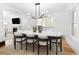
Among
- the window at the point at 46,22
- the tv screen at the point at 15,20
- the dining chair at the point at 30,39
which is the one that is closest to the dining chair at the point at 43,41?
the dining chair at the point at 30,39

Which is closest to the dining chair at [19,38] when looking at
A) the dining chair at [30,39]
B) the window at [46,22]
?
the dining chair at [30,39]

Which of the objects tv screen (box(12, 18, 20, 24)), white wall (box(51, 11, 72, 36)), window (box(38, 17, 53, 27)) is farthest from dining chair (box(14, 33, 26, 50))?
white wall (box(51, 11, 72, 36))

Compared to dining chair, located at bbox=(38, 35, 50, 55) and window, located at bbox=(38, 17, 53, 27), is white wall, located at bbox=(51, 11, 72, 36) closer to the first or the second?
window, located at bbox=(38, 17, 53, 27)

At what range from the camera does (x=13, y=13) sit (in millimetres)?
1607

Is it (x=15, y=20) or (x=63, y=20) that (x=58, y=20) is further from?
(x=15, y=20)

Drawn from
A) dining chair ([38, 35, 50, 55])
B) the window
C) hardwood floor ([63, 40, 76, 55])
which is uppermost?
the window

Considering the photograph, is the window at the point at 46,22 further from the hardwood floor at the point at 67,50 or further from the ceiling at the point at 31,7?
the hardwood floor at the point at 67,50

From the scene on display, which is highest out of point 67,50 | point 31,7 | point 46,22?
point 31,7

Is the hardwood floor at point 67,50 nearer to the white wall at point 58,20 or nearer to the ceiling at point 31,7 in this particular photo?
the white wall at point 58,20

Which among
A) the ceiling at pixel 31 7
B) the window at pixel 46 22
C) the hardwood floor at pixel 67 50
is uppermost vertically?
the ceiling at pixel 31 7

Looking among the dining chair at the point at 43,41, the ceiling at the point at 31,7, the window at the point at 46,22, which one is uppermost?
the ceiling at the point at 31,7

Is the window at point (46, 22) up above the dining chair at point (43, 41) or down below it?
above

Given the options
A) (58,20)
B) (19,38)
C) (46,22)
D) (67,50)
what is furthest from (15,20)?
(67,50)

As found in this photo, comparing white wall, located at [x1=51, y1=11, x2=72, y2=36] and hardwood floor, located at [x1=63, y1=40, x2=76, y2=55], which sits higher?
white wall, located at [x1=51, y1=11, x2=72, y2=36]
